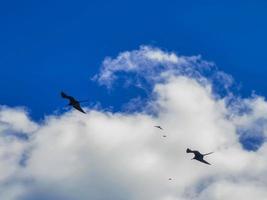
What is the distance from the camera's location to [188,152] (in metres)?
170

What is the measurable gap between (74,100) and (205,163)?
25.0m

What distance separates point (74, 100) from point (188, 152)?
2159cm

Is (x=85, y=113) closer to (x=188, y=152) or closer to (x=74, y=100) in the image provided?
(x=74, y=100)

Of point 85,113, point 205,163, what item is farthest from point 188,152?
point 85,113

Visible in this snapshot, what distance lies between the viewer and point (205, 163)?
170000mm

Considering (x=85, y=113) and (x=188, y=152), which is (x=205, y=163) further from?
(x=85, y=113)

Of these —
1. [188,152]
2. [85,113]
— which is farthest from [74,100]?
[188,152]

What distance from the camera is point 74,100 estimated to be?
552ft

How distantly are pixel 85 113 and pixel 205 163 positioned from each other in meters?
22.9

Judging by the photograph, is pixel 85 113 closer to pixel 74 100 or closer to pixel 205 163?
pixel 74 100
